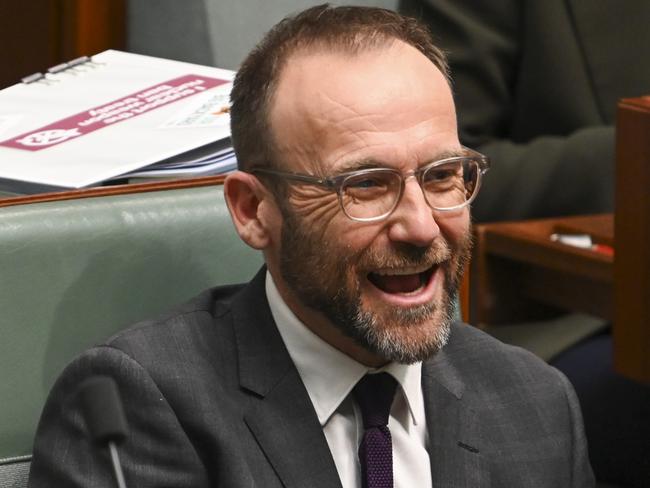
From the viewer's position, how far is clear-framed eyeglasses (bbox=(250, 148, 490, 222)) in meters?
1.06

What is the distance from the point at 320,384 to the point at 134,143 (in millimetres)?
380

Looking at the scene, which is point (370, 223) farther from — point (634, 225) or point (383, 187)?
A: point (634, 225)

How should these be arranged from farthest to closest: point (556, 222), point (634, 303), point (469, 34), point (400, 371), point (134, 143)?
point (469, 34) → point (556, 222) → point (634, 303) → point (134, 143) → point (400, 371)

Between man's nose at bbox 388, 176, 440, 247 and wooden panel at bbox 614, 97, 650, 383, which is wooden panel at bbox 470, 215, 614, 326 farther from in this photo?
man's nose at bbox 388, 176, 440, 247

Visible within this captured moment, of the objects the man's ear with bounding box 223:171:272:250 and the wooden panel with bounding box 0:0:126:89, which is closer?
the man's ear with bounding box 223:171:272:250

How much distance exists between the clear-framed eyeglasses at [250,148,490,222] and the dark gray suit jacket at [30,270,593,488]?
0.42 feet

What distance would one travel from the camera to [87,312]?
1.18m

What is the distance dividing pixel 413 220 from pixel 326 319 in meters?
0.12

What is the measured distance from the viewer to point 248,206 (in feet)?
3.74

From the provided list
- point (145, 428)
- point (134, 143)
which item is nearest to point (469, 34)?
point (134, 143)

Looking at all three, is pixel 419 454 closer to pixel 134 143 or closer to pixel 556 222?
pixel 134 143

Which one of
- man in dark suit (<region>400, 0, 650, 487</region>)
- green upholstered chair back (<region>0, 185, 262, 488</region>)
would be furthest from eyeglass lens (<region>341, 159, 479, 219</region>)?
man in dark suit (<region>400, 0, 650, 487</region>)

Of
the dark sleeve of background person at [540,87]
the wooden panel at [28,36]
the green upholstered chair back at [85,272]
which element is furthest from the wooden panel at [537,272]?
the wooden panel at [28,36]

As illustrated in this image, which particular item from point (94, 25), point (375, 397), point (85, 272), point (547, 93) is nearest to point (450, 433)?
point (375, 397)
